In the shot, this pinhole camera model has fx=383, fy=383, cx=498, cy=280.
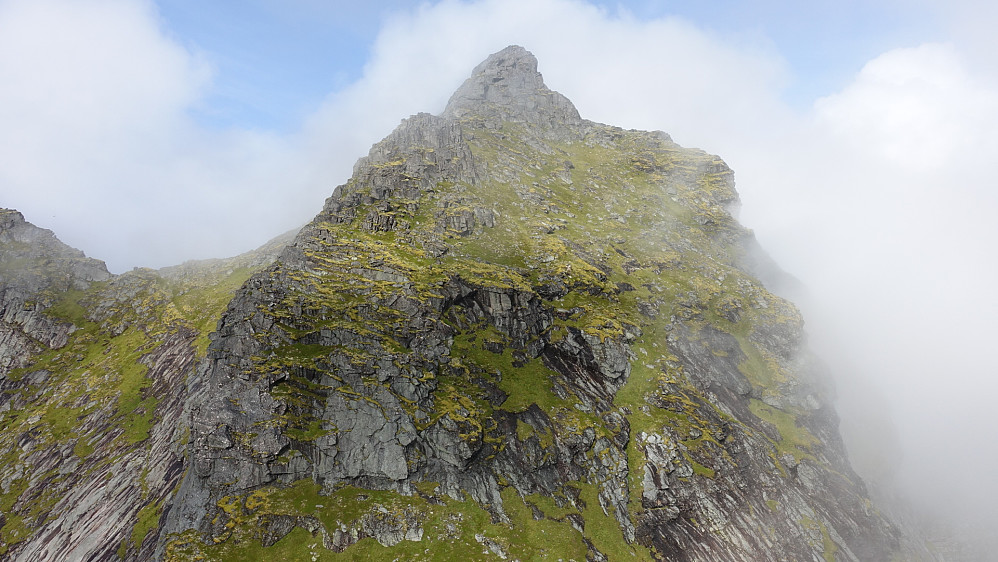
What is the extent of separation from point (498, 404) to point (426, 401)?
10.9 meters

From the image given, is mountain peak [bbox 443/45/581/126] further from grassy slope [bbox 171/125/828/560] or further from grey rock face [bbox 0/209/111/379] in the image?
grey rock face [bbox 0/209/111/379]

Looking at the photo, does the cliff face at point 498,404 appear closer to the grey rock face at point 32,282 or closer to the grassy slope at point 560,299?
the grassy slope at point 560,299

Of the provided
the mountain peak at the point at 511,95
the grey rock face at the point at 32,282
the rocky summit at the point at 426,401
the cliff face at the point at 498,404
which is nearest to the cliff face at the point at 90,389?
the grey rock face at the point at 32,282

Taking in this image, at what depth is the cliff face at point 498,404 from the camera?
43750 mm

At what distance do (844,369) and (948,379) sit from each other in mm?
46956

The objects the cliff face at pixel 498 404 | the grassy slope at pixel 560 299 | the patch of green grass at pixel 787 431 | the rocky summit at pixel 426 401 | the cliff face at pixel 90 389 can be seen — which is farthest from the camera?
the patch of green grass at pixel 787 431

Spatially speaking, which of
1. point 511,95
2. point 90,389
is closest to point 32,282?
point 90,389

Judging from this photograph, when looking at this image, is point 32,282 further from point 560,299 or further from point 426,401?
point 560,299

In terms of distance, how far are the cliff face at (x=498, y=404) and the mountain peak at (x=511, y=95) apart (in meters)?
67.1

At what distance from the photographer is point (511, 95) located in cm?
16375

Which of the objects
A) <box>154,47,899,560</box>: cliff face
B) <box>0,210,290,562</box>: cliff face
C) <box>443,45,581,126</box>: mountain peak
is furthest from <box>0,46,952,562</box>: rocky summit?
<box>443,45,581,126</box>: mountain peak

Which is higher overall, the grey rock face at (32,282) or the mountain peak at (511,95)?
the mountain peak at (511,95)

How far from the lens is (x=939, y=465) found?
9681 centimetres

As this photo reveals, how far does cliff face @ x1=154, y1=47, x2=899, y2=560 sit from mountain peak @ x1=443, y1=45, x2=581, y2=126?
220 feet
